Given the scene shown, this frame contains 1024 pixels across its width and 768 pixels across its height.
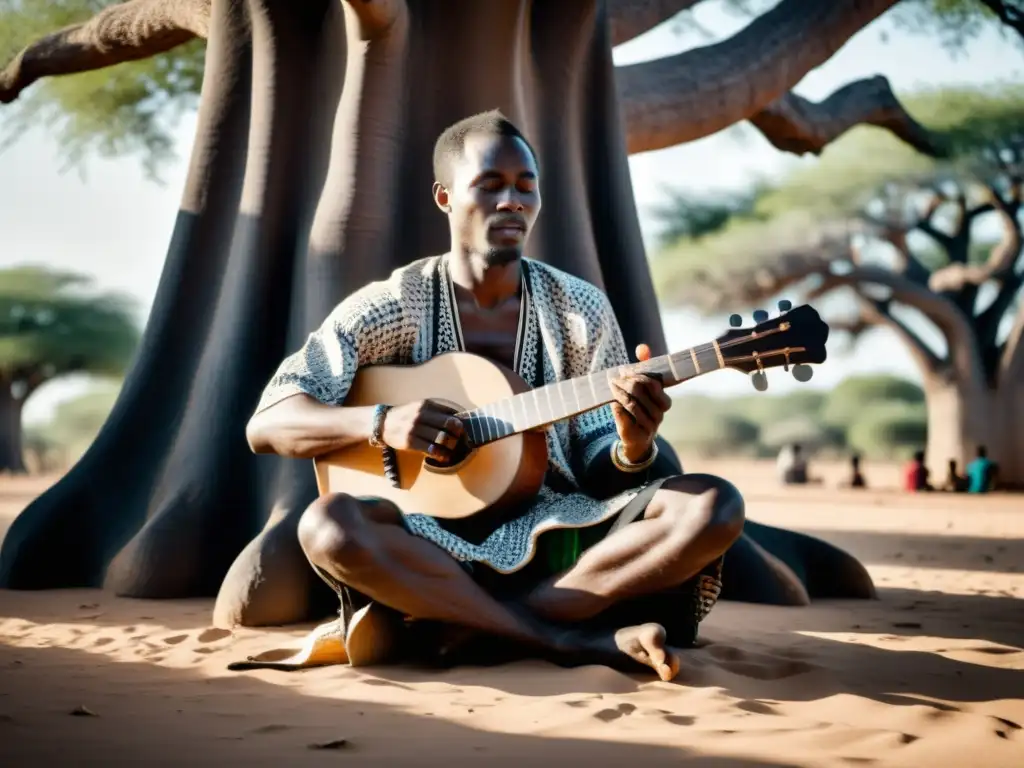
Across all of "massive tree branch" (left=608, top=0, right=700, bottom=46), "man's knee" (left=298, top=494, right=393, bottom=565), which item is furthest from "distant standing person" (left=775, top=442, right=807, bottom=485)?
"man's knee" (left=298, top=494, right=393, bottom=565)

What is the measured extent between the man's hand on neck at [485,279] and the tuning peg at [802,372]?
111cm

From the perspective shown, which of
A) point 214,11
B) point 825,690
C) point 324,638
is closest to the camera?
point 825,690

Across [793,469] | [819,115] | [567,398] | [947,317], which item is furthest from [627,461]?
[793,469]

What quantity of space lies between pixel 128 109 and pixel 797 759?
11.4 metres

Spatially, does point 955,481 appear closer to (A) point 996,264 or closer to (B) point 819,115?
(A) point 996,264

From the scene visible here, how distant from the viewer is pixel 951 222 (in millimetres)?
21375

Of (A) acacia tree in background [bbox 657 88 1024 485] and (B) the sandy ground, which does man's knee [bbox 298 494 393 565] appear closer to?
(B) the sandy ground

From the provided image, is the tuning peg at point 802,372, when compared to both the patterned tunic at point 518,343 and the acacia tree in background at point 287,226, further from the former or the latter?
the acacia tree in background at point 287,226

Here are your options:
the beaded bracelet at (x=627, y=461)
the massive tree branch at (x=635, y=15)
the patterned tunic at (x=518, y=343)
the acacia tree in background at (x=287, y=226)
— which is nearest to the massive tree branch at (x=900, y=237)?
the massive tree branch at (x=635, y=15)

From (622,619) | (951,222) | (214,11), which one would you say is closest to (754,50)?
(214,11)

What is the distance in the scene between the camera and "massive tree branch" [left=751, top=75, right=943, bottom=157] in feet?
31.5

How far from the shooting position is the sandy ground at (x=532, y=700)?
248cm

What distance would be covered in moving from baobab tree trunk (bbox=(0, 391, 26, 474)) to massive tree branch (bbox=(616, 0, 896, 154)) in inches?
885

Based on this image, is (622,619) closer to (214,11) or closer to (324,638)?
(324,638)
